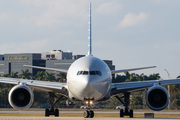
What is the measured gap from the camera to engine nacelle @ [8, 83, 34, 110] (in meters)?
27.0

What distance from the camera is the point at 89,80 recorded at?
2283 cm

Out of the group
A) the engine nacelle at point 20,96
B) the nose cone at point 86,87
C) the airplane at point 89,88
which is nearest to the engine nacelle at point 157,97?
the airplane at point 89,88

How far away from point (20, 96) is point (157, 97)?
9769mm

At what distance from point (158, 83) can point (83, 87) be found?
7.58 meters

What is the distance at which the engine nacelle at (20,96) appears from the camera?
2695 centimetres

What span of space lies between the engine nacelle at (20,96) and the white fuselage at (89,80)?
336 centimetres

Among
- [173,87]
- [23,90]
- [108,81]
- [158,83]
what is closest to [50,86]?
[23,90]

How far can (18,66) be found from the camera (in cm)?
14688

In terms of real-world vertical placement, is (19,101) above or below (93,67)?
below

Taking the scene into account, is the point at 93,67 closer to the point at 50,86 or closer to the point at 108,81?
the point at 108,81

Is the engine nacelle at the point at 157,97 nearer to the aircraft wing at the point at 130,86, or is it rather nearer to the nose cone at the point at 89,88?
the aircraft wing at the point at 130,86

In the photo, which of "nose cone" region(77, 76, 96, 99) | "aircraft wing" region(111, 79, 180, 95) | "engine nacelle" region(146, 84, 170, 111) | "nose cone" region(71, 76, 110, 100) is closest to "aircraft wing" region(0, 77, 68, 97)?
"nose cone" region(71, 76, 110, 100)

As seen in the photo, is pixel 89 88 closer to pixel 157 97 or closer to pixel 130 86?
pixel 130 86

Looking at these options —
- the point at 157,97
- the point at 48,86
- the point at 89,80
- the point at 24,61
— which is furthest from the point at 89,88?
the point at 24,61
